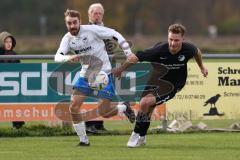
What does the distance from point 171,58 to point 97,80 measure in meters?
1.24

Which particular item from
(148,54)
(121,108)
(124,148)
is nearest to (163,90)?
(148,54)

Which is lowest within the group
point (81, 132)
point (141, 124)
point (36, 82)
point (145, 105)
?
point (81, 132)

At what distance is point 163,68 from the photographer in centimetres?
1491

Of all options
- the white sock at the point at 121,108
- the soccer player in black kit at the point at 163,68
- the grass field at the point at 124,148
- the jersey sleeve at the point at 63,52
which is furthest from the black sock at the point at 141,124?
the jersey sleeve at the point at 63,52

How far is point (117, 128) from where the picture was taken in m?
17.6

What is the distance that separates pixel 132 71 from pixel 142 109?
114 inches

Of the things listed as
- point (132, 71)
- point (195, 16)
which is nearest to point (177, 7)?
point (195, 16)

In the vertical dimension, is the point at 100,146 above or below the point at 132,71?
below

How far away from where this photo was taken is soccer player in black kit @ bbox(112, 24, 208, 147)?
14451 millimetres

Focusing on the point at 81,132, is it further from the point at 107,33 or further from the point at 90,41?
the point at 107,33

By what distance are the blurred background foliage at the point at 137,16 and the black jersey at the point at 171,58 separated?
77.5 m

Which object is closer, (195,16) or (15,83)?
(15,83)

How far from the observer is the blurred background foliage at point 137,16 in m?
94.5

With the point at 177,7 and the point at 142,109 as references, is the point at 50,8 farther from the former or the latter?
the point at 142,109
